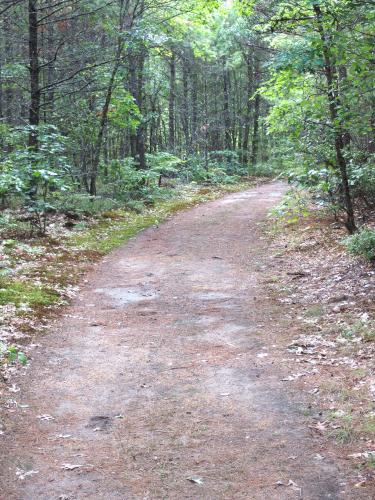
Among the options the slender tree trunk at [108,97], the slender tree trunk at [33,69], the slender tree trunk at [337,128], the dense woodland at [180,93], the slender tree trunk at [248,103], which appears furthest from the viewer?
the slender tree trunk at [248,103]

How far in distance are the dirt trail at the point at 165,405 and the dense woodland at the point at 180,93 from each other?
2610 millimetres

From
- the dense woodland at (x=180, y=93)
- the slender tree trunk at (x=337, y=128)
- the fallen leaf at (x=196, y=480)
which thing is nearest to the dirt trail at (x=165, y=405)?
the fallen leaf at (x=196, y=480)

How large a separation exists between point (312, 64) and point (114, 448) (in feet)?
23.1

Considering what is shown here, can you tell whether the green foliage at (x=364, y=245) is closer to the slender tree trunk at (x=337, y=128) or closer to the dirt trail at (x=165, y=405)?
the slender tree trunk at (x=337, y=128)

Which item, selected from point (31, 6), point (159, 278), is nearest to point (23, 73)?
point (31, 6)

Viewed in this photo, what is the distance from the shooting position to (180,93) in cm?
3462

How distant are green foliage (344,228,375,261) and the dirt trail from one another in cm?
194

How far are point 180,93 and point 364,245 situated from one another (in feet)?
91.2

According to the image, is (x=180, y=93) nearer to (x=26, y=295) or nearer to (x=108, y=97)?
(x=108, y=97)

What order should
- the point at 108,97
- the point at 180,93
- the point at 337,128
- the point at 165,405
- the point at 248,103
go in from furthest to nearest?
the point at 248,103
the point at 180,93
the point at 108,97
the point at 337,128
the point at 165,405

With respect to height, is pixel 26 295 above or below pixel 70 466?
above

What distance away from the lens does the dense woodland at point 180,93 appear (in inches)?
355

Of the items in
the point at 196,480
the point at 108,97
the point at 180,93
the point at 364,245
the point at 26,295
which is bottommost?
the point at 196,480

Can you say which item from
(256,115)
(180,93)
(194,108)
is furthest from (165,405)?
(256,115)
